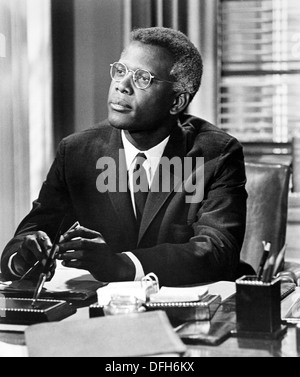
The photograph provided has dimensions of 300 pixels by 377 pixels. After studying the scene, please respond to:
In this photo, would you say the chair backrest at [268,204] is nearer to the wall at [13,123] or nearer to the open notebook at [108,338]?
the wall at [13,123]

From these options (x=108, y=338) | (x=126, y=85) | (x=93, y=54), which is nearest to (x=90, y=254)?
(x=108, y=338)

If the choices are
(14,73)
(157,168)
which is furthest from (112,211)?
(14,73)

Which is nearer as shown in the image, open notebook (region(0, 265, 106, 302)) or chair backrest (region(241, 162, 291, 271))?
open notebook (region(0, 265, 106, 302))

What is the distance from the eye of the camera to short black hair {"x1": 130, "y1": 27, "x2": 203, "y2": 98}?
5.95 ft

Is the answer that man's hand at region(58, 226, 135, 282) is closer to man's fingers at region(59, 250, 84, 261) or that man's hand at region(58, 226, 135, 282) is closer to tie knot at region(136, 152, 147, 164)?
man's fingers at region(59, 250, 84, 261)

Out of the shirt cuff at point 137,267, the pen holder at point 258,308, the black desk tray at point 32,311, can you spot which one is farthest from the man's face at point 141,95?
the pen holder at point 258,308

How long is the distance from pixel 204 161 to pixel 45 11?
0.77 m

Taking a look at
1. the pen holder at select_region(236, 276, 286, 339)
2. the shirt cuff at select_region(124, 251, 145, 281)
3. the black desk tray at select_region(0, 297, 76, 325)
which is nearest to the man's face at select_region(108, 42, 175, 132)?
the shirt cuff at select_region(124, 251, 145, 281)

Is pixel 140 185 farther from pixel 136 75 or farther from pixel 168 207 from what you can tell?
pixel 136 75

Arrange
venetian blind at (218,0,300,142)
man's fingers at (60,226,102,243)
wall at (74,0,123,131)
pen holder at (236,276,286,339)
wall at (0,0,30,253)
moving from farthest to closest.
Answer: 1. venetian blind at (218,0,300,142)
2. wall at (74,0,123,131)
3. wall at (0,0,30,253)
4. man's fingers at (60,226,102,243)
5. pen holder at (236,276,286,339)

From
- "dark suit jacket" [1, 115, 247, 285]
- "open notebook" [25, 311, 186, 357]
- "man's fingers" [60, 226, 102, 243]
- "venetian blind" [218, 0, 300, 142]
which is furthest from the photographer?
"venetian blind" [218, 0, 300, 142]

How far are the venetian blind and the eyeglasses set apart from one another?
861 mm

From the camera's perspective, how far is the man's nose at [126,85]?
5.68 feet
